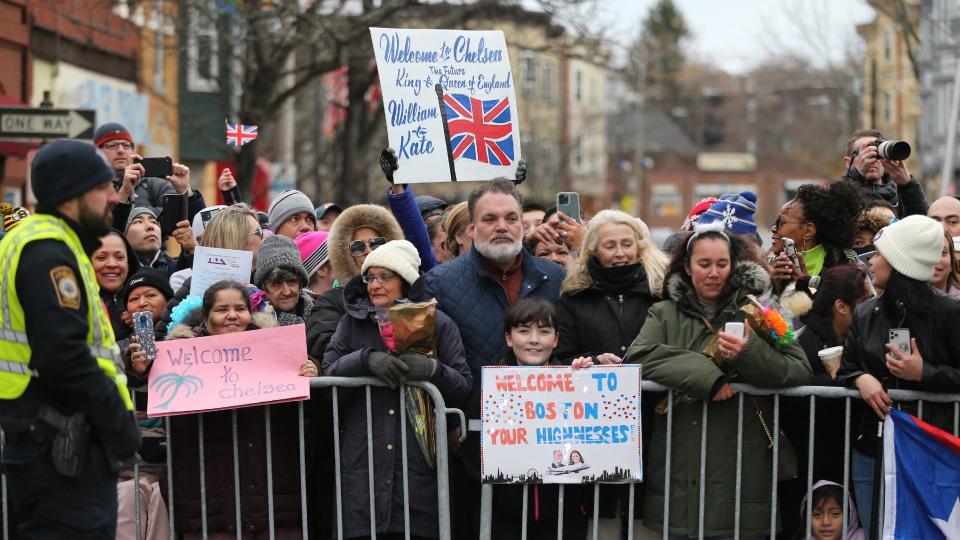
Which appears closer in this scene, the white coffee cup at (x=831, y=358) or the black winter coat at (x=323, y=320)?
the white coffee cup at (x=831, y=358)

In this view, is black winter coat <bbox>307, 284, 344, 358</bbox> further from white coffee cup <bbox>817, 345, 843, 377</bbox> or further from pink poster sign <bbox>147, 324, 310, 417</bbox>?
white coffee cup <bbox>817, 345, 843, 377</bbox>

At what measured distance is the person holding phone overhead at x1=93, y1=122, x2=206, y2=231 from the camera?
8.54m

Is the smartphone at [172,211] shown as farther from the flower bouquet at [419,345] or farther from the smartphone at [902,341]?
the smartphone at [902,341]

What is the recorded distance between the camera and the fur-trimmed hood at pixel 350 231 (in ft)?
25.2

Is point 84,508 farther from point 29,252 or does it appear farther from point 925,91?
point 925,91

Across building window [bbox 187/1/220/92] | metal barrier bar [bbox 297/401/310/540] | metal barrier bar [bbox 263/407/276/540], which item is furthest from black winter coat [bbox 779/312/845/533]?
building window [bbox 187/1/220/92]

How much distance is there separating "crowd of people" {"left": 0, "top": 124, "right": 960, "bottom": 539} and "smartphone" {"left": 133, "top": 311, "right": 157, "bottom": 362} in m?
0.05

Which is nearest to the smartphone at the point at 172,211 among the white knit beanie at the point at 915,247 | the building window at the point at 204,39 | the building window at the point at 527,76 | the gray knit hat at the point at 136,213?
the gray knit hat at the point at 136,213

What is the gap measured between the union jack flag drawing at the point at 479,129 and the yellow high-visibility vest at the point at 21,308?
113 inches

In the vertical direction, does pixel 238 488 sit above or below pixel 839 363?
below

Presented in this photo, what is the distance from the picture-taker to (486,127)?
807 centimetres

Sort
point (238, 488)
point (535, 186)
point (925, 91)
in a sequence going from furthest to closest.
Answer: point (535, 186) < point (925, 91) < point (238, 488)

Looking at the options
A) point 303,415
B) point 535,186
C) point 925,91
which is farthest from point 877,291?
point 535,186

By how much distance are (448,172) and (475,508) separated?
193cm
